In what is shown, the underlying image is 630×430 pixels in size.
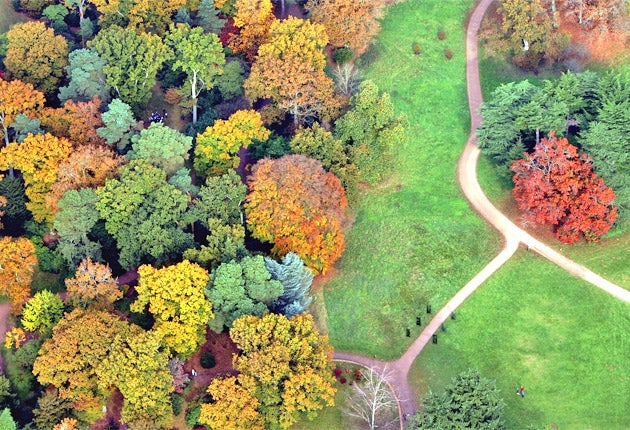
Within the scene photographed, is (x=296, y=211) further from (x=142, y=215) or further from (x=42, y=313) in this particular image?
(x=42, y=313)

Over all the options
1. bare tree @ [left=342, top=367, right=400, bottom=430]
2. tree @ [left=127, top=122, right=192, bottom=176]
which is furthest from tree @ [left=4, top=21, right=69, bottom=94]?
bare tree @ [left=342, top=367, right=400, bottom=430]

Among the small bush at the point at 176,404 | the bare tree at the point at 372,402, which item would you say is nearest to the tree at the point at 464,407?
the bare tree at the point at 372,402

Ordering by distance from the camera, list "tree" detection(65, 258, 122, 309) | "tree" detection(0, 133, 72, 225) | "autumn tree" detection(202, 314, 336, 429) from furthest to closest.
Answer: "tree" detection(0, 133, 72, 225) → "tree" detection(65, 258, 122, 309) → "autumn tree" detection(202, 314, 336, 429)

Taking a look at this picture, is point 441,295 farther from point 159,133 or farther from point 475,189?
point 159,133

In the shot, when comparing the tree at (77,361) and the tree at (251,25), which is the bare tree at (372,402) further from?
the tree at (251,25)

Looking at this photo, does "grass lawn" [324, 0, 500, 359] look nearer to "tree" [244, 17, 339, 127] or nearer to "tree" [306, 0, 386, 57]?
"tree" [306, 0, 386, 57]

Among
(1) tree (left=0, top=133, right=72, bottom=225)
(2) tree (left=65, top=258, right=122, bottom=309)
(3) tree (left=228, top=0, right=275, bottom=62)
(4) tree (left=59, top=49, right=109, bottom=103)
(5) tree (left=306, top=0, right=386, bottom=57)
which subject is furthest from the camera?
(3) tree (left=228, top=0, right=275, bottom=62)

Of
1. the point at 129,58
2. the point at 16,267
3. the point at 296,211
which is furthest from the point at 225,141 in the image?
the point at 16,267
